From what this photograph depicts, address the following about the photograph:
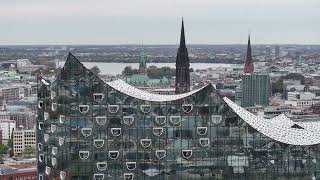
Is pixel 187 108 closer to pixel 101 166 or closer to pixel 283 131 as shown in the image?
pixel 101 166

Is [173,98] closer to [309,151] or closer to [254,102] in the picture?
[309,151]

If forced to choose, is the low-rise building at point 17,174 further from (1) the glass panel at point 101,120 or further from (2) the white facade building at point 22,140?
(1) the glass panel at point 101,120

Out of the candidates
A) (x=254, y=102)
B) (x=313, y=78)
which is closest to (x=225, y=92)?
(x=254, y=102)

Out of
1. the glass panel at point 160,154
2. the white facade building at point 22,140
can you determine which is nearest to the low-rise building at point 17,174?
the white facade building at point 22,140

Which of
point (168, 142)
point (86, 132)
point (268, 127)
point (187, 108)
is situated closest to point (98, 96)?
point (86, 132)

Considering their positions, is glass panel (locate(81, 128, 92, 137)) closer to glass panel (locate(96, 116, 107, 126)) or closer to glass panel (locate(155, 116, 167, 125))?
glass panel (locate(96, 116, 107, 126))

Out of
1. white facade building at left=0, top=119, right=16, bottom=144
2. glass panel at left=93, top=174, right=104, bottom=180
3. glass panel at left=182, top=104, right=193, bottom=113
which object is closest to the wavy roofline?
glass panel at left=182, top=104, right=193, bottom=113

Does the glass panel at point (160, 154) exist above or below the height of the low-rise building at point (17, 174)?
above

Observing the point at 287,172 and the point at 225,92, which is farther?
the point at 225,92
